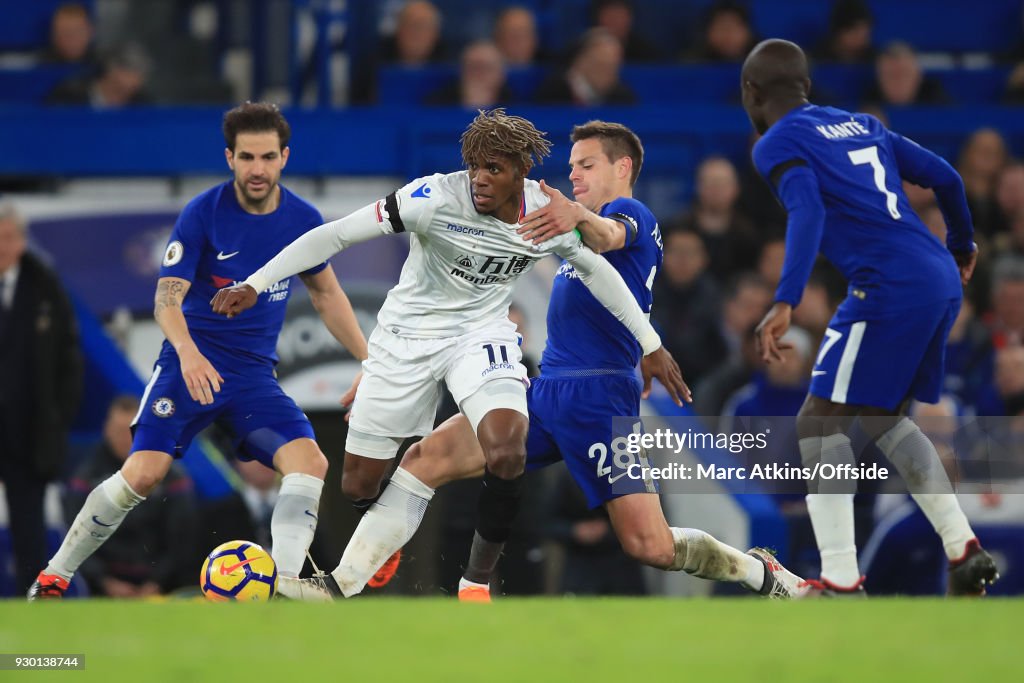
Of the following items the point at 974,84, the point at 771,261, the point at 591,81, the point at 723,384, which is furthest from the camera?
the point at 974,84

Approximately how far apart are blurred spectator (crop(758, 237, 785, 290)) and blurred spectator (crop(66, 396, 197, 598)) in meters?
4.24

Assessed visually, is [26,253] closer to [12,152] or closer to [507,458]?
[12,152]

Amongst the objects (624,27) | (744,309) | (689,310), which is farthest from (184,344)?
(624,27)

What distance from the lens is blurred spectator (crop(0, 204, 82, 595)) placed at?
9.14 m

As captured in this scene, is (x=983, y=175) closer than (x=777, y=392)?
No

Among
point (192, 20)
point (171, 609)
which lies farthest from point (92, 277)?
point (171, 609)

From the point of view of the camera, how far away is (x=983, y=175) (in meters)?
11.9

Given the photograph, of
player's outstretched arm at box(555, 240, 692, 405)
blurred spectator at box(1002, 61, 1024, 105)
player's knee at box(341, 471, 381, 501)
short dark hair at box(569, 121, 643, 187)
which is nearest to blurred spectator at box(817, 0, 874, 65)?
blurred spectator at box(1002, 61, 1024, 105)

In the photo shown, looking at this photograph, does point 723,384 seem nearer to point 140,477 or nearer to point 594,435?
point 594,435

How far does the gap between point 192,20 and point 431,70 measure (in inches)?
137

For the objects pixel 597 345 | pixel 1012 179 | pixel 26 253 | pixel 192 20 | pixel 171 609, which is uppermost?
pixel 192 20

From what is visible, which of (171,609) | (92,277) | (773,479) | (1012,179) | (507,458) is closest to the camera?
(171,609)

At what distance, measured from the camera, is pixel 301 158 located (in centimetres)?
1153

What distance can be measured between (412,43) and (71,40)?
2.55 m
